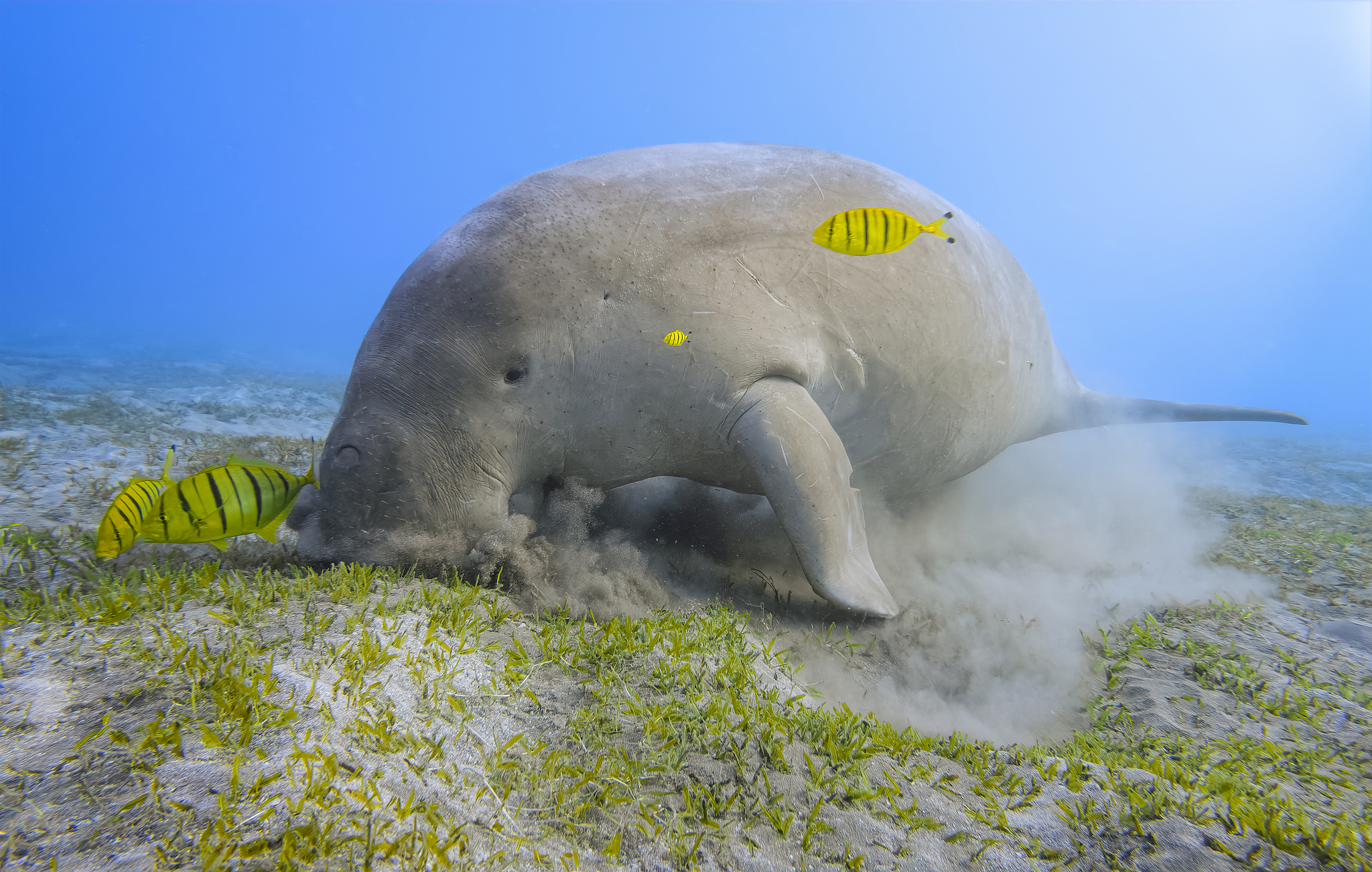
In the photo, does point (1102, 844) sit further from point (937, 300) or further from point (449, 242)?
point (449, 242)

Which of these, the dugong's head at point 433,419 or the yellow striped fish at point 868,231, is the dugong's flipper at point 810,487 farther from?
the dugong's head at point 433,419

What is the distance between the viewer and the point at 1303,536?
4.46 meters

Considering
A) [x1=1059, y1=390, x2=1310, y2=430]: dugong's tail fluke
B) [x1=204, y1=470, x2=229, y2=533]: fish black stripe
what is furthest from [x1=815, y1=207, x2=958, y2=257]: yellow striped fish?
[x1=1059, y1=390, x2=1310, y2=430]: dugong's tail fluke

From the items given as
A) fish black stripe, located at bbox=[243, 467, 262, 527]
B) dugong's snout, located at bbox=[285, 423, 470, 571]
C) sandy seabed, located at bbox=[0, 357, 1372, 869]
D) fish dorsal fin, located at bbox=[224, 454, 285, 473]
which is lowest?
sandy seabed, located at bbox=[0, 357, 1372, 869]

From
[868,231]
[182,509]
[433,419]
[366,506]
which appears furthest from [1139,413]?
[182,509]

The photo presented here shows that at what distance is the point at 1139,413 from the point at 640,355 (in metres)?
4.96

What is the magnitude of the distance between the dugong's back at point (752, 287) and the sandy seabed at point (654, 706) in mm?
850

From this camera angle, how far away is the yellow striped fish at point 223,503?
1649mm

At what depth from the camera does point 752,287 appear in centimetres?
276

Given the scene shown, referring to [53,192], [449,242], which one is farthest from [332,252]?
[449,242]

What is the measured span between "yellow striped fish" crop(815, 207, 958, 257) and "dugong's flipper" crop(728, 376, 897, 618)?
0.69 m

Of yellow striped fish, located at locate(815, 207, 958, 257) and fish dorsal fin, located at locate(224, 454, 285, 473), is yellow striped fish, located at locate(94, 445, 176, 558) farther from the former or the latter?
yellow striped fish, located at locate(815, 207, 958, 257)

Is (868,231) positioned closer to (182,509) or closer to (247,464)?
(247,464)

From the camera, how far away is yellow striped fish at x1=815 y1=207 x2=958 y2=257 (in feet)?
7.43
